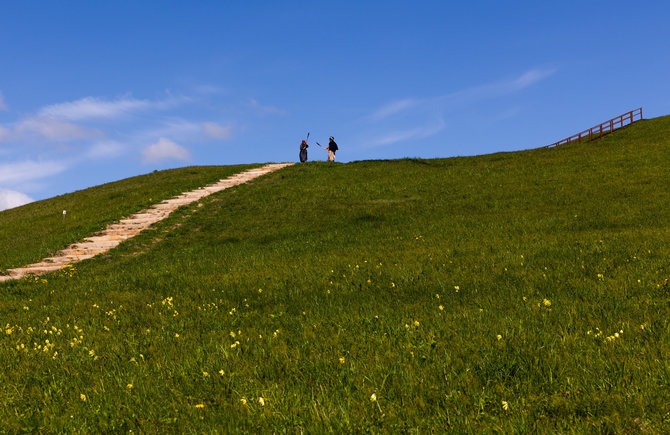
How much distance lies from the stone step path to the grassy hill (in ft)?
4.66

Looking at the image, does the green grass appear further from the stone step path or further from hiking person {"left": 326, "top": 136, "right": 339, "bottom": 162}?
hiking person {"left": 326, "top": 136, "right": 339, "bottom": 162}

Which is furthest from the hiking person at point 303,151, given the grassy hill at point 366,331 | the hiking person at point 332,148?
the grassy hill at point 366,331

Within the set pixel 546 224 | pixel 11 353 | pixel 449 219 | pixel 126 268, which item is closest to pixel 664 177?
pixel 546 224

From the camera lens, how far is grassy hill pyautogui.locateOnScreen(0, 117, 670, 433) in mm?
4074

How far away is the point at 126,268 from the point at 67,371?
9.28 meters

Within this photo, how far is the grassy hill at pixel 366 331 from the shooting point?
4.07 meters

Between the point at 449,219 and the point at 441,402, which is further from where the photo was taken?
the point at 449,219

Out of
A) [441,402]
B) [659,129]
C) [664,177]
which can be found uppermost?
[659,129]

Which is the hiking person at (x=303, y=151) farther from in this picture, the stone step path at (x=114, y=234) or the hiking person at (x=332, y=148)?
the stone step path at (x=114, y=234)

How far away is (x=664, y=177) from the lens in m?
20.4

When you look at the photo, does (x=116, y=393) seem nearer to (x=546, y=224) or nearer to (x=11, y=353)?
(x=11, y=353)

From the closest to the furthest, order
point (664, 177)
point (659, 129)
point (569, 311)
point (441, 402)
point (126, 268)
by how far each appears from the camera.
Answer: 1. point (441, 402)
2. point (569, 311)
3. point (126, 268)
4. point (664, 177)
5. point (659, 129)

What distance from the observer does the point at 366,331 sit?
20.3 feet

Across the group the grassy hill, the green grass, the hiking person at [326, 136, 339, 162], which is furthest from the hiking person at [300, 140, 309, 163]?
the grassy hill
